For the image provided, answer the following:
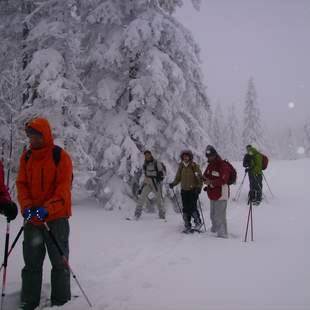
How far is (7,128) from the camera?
54.2 ft

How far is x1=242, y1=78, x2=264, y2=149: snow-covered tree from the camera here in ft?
198

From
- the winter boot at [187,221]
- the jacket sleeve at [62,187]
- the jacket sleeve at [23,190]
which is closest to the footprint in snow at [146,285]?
the jacket sleeve at [62,187]

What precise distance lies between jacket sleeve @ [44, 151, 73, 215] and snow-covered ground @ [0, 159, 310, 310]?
1.47 meters

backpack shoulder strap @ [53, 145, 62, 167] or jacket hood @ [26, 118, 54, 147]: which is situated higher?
jacket hood @ [26, 118, 54, 147]

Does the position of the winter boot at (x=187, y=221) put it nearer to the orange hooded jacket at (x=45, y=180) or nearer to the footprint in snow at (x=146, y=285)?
the footprint in snow at (x=146, y=285)

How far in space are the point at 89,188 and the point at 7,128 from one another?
4.30 meters

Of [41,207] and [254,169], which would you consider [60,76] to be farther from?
[41,207]

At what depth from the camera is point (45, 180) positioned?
550 cm

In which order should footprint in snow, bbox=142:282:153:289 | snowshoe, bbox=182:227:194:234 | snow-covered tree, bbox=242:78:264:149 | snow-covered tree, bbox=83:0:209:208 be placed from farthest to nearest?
snow-covered tree, bbox=242:78:264:149 < snow-covered tree, bbox=83:0:209:208 < snowshoe, bbox=182:227:194:234 < footprint in snow, bbox=142:282:153:289

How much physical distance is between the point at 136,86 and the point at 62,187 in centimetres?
963

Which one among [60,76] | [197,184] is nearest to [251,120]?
[60,76]

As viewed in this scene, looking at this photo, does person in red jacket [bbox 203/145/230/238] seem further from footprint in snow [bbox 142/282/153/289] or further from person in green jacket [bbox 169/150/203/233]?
footprint in snow [bbox 142/282/153/289]

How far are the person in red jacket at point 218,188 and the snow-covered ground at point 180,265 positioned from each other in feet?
1.37

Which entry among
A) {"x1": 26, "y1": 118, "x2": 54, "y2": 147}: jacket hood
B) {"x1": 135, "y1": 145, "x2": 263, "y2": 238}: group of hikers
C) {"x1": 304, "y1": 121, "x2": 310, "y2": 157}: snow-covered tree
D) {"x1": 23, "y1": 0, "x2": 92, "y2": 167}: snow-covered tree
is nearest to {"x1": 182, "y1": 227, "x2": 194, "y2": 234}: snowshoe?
{"x1": 135, "y1": 145, "x2": 263, "y2": 238}: group of hikers
